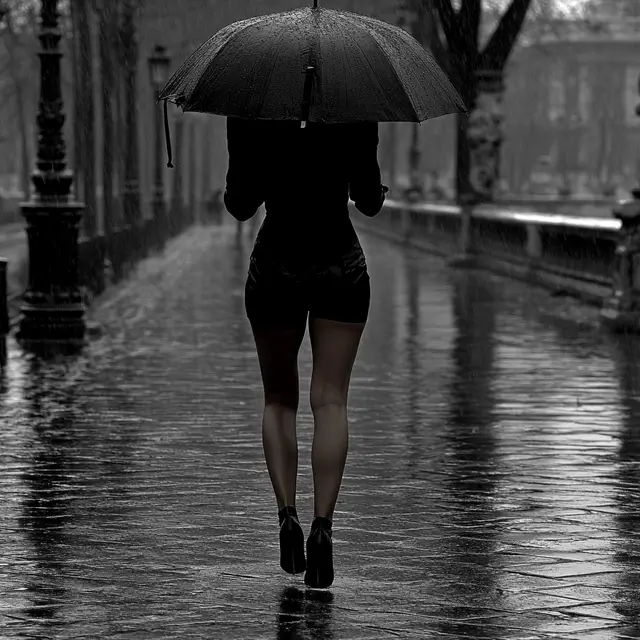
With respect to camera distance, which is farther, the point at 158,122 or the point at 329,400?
the point at 158,122

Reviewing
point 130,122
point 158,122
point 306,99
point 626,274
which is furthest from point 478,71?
point 306,99

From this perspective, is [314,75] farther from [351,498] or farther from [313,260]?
[351,498]

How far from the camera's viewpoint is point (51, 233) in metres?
16.4

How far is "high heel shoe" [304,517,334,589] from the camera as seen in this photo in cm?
616

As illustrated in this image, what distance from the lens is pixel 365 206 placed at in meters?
6.34

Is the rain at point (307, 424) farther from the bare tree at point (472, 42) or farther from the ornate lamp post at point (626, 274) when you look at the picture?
the bare tree at point (472, 42)

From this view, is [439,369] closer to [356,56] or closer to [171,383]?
[171,383]

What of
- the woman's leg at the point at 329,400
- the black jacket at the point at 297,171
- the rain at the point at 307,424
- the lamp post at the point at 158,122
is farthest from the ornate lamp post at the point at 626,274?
the lamp post at the point at 158,122

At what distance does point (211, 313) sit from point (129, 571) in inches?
535

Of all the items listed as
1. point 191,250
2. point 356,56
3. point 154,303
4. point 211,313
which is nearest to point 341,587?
point 356,56

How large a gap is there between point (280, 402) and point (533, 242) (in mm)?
20916

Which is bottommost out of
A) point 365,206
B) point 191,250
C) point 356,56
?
point 191,250

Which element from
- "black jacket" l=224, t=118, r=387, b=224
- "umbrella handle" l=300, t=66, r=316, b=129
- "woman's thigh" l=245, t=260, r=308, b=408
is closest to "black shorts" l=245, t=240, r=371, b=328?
"woman's thigh" l=245, t=260, r=308, b=408

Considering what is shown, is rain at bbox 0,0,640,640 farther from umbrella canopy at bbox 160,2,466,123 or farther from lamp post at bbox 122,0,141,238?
lamp post at bbox 122,0,141,238
